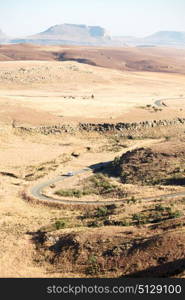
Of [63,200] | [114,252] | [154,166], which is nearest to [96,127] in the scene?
[154,166]

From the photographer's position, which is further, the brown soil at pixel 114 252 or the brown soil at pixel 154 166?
the brown soil at pixel 154 166

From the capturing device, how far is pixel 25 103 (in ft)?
362

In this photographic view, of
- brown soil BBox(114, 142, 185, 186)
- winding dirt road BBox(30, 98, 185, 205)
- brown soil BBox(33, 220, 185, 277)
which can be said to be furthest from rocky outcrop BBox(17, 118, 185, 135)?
brown soil BBox(33, 220, 185, 277)

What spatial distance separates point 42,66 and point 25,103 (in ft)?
Answer: 214

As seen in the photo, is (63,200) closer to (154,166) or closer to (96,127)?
(154,166)

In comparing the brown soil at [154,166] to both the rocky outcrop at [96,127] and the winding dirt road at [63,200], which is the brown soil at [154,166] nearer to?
the winding dirt road at [63,200]

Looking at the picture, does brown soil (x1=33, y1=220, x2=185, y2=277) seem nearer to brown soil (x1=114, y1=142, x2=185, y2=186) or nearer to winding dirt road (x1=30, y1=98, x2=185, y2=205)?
winding dirt road (x1=30, y1=98, x2=185, y2=205)

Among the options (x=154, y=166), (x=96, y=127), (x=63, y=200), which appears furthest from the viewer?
(x=96, y=127)

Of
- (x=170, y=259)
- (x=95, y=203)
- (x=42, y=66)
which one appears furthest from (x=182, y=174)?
(x=42, y=66)

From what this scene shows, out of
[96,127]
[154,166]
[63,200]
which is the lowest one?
[96,127]

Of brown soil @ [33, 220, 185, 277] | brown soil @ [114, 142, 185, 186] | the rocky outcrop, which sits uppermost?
brown soil @ [33, 220, 185, 277]

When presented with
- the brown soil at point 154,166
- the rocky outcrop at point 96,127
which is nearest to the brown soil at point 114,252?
the brown soil at point 154,166

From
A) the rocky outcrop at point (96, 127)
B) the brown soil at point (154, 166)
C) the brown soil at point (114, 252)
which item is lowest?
the rocky outcrop at point (96, 127)

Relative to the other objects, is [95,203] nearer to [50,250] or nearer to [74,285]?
[50,250]
